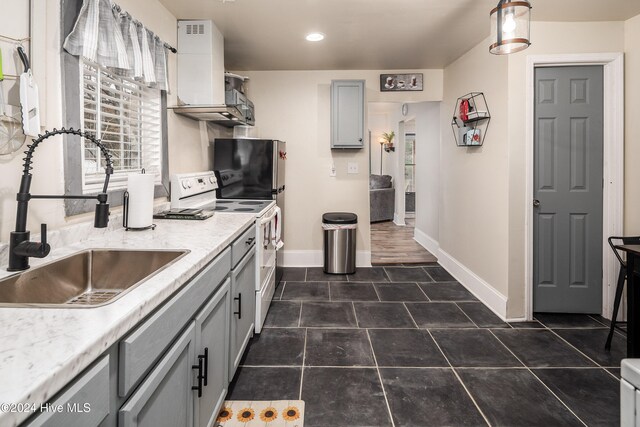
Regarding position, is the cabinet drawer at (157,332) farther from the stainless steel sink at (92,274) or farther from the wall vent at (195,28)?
the wall vent at (195,28)

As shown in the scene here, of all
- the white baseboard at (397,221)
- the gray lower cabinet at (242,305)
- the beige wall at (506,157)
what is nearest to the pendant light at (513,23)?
the beige wall at (506,157)

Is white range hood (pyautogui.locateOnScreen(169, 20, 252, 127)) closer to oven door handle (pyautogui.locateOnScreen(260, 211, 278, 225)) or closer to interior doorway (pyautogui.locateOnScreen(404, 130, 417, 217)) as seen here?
oven door handle (pyautogui.locateOnScreen(260, 211, 278, 225))

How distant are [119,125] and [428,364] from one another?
7.83 ft

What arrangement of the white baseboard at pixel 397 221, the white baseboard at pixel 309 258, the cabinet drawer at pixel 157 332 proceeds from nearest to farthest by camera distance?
the cabinet drawer at pixel 157 332 → the white baseboard at pixel 309 258 → the white baseboard at pixel 397 221

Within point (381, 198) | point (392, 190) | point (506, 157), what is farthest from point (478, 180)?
point (392, 190)

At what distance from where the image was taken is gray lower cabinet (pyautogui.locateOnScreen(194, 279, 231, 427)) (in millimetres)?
1418

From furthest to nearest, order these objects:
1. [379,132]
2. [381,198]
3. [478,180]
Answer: [379,132] → [381,198] → [478,180]

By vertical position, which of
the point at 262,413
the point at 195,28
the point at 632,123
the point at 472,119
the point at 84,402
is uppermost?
the point at 195,28

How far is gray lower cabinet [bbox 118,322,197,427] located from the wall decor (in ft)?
13.1

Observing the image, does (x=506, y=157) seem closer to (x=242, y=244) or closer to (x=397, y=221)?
(x=242, y=244)

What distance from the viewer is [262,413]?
1.88 m

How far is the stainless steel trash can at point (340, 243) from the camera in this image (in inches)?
170

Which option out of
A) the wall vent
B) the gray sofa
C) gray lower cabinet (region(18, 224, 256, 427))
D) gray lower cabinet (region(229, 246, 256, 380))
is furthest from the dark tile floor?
the gray sofa

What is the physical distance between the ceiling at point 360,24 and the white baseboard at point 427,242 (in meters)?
2.44
